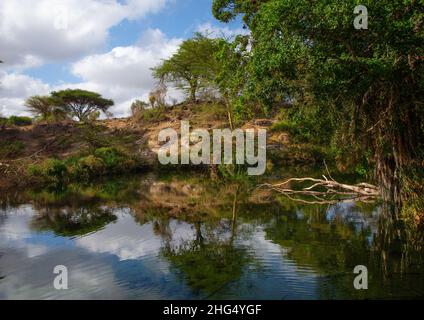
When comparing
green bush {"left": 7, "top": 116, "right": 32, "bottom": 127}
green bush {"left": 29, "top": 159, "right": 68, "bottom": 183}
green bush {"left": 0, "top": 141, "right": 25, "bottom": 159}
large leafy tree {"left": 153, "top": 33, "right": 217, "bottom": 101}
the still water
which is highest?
large leafy tree {"left": 153, "top": 33, "right": 217, "bottom": 101}

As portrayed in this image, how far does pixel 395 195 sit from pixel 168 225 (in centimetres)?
711

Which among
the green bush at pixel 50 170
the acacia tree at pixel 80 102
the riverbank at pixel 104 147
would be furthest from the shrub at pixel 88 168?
the acacia tree at pixel 80 102

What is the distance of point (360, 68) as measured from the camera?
9898 millimetres

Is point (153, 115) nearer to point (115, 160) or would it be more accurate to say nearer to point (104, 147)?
point (104, 147)

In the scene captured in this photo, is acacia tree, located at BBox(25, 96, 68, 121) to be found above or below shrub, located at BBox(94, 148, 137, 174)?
above

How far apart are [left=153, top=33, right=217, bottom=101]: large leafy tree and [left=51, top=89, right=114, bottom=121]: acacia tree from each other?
959 cm

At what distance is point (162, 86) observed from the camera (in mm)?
43656

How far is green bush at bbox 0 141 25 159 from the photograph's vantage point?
33375 millimetres

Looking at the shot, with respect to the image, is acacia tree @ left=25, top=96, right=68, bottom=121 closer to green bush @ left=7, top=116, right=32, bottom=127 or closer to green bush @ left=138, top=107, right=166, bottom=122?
green bush @ left=7, top=116, right=32, bottom=127

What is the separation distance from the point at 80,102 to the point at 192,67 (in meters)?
16.8

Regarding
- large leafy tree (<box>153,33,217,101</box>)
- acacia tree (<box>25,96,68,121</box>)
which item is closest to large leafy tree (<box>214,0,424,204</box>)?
large leafy tree (<box>153,33,217,101</box>)

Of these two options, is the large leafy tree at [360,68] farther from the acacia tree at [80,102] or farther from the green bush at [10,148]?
the acacia tree at [80,102]

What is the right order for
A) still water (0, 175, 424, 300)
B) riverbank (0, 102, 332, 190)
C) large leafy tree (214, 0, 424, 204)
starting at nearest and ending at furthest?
still water (0, 175, 424, 300)
large leafy tree (214, 0, 424, 204)
riverbank (0, 102, 332, 190)
